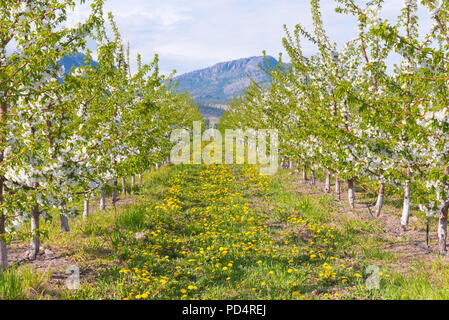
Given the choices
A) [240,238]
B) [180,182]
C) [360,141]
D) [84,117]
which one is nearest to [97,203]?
[180,182]

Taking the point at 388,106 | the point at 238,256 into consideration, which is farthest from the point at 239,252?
the point at 388,106

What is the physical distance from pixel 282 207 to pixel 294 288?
5880 mm

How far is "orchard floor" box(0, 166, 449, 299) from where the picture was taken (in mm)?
5273

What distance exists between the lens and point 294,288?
217 inches

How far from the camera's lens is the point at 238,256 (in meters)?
7.14

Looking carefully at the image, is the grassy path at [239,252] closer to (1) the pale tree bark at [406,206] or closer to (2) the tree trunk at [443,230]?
(1) the pale tree bark at [406,206]

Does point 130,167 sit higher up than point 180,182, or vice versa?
point 130,167

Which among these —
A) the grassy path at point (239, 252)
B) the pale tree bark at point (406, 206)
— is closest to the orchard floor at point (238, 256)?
the grassy path at point (239, 252)

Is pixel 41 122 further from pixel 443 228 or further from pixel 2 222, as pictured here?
pixel 443 228

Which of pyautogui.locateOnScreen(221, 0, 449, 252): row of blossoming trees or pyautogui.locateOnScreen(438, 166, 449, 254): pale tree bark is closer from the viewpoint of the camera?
pyautogui.locateOnScreen(221, 0, 449, 252): row of blossoming trees

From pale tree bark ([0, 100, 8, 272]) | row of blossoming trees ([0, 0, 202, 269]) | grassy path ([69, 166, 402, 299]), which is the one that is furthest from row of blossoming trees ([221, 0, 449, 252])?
pale tree bark ([0, 100, 8, 272])

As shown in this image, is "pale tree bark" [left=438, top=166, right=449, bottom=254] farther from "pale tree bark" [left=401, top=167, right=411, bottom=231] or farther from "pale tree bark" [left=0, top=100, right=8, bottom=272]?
"pale tree bark" [left=0, top=100, right=8, bottom=272]
